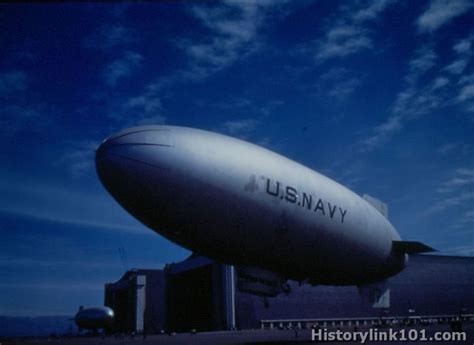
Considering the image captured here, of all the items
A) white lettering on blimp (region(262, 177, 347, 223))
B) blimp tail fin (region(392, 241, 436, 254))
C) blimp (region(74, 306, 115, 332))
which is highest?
white lettering on blimp (region(262, 177, 347, 223))

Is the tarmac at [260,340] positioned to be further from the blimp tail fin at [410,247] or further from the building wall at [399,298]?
the building wall at [399,298]

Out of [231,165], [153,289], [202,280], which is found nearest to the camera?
[231,165]

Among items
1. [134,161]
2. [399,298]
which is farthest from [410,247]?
[399,298]

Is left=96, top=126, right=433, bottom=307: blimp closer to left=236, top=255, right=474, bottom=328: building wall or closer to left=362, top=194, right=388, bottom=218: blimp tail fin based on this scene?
left=362, top=194, right=388, bottom=218: blimp tail fin

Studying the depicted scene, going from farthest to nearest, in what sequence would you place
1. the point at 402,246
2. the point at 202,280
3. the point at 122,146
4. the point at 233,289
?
1. the point at 202,280
2. the point at 233,289
3. the point at 402,246
4. the point at 122,146

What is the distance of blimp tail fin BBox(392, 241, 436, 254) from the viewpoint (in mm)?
22000

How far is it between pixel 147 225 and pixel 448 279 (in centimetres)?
8333

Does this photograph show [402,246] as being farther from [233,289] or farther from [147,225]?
[233,289]

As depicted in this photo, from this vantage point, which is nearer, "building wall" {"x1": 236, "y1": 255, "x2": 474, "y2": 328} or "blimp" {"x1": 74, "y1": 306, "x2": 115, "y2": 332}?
"building wall" {"x1": 236, "y1": 255, "x2": 474, "y2": 328}

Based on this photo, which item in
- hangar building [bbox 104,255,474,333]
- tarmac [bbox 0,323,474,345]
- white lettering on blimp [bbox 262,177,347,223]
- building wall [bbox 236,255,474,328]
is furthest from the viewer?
building wall [bbox 236,255,474,328]

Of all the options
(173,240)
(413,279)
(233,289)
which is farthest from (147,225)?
(413,279)

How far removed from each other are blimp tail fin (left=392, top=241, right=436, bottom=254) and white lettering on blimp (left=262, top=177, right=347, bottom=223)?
6.37 metres

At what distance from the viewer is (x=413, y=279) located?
79062mm

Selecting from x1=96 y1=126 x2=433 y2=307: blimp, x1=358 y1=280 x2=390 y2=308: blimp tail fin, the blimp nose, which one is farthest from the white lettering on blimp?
x1=358 y1=280 x2=390 y2=308: blimp tail fin
